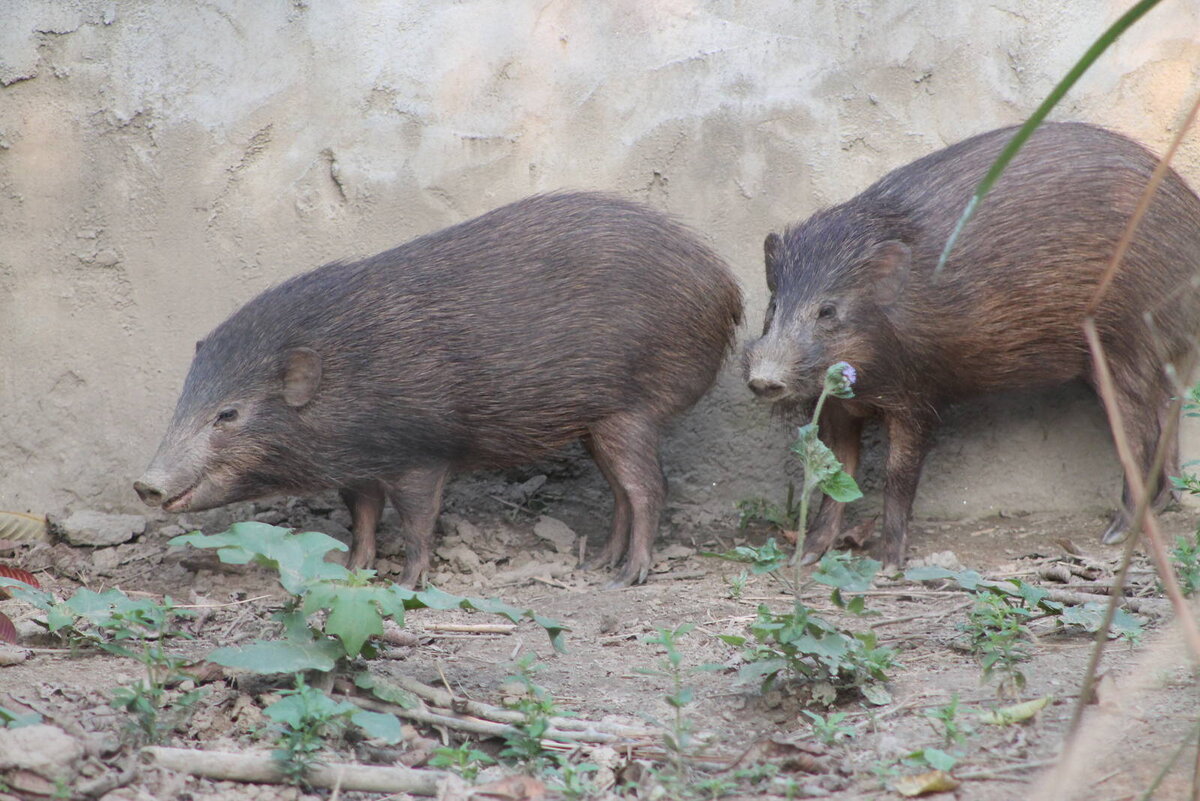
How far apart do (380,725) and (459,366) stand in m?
2.52

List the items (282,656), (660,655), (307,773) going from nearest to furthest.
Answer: (307,773) → (282,656) → (660,655)

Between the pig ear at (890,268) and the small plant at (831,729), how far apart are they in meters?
2.38

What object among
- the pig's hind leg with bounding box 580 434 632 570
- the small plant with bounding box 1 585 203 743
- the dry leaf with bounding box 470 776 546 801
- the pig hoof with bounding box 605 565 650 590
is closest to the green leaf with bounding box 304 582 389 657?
the small plant with bounding box 1 585 203 743

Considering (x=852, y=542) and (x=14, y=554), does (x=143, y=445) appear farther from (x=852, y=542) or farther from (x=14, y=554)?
(x=852, y=542)

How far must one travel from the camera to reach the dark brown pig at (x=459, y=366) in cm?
519

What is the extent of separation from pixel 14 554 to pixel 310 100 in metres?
2.38

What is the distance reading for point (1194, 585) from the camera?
3.58 meters

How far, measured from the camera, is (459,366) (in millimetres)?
5211

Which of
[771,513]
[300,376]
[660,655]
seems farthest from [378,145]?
[660,655]

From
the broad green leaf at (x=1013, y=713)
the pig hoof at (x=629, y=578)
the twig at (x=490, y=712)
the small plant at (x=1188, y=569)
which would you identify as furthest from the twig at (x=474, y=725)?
the pig hoof at (x=629, y=578)

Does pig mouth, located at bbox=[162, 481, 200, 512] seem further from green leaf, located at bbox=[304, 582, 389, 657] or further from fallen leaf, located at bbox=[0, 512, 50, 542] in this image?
green leaf, located at bbox=[304, 582, 389, 657]

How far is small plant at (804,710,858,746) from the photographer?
293 cm

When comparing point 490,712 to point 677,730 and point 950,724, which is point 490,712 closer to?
point 677,730

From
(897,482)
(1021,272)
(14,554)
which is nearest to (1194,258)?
(1021,272)
